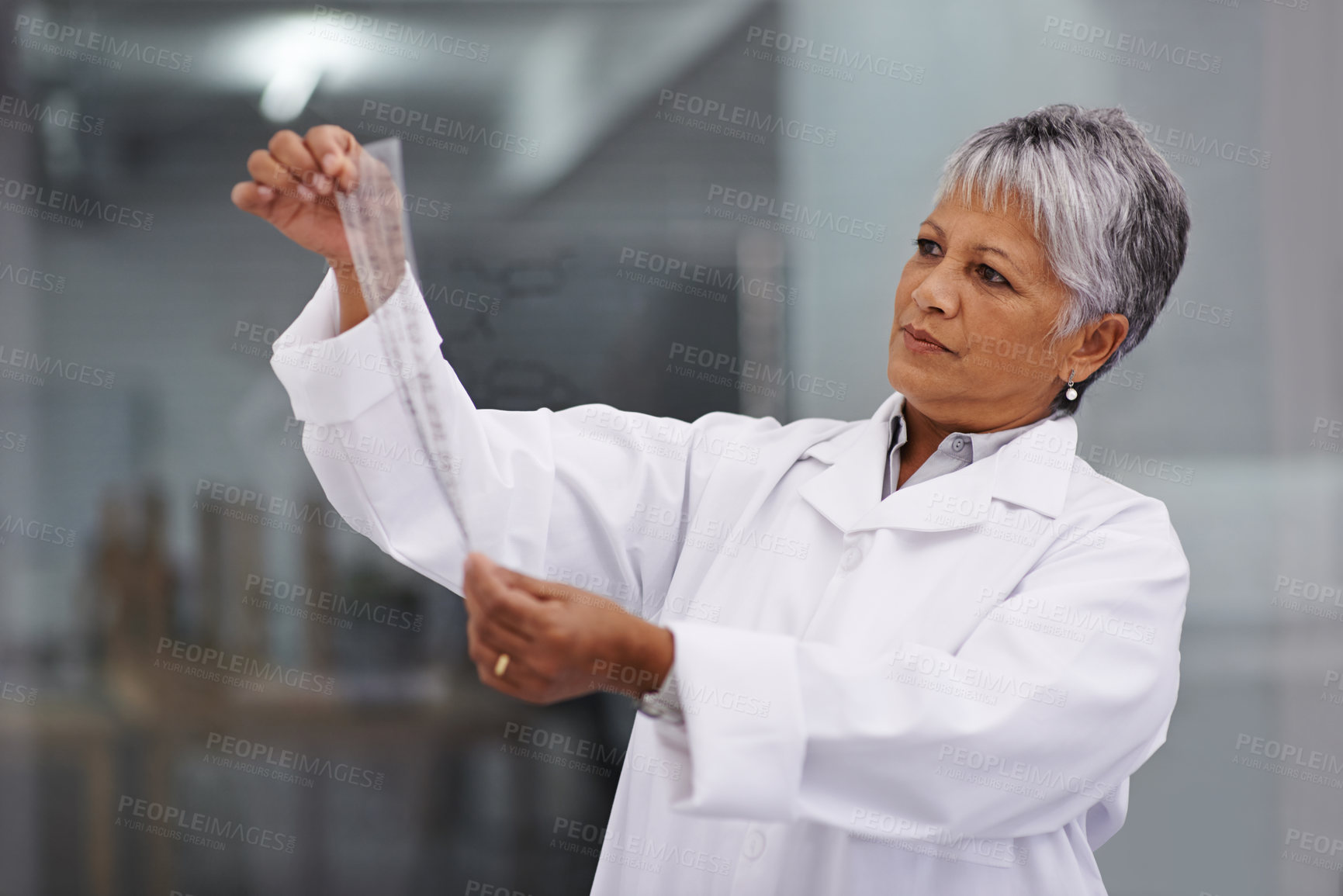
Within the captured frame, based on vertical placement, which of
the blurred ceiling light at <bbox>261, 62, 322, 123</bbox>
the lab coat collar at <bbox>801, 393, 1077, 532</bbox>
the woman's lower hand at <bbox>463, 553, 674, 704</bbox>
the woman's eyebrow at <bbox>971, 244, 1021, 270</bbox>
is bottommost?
the woman's lower hand at <bbox>463, 553, 674, 704</bbox>

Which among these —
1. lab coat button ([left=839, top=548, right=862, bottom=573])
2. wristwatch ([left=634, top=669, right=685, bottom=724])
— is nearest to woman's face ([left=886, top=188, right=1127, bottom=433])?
lab coat button ([left=839, top=548, right=862, bottom=573])

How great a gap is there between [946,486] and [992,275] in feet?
0.69

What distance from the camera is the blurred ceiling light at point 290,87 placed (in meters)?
1.99

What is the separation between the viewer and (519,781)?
1.99m

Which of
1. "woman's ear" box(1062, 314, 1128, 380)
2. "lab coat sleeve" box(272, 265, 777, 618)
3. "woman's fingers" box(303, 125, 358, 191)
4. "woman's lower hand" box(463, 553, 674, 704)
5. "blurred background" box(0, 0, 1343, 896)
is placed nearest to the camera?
"woman's lower hand" box(463, 553, 674, 704)

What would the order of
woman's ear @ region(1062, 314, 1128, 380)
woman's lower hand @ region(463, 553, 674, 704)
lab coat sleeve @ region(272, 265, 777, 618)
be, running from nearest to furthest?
1. woman's lower hand @ region(463, 553, 674, 704)
2. lab coat sleeve @ region(272, 265, 777, 618)
3. woman's ear @ region(1062, 314, 1128, 380)

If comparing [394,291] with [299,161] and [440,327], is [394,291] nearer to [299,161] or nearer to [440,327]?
[299,161]

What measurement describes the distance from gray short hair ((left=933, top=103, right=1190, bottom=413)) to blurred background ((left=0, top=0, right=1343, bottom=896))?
85 cm

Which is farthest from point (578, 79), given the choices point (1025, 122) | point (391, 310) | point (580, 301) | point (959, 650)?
point (959, 650)

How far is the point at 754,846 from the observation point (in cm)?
95

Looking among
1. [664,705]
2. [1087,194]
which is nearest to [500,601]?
[664,705]

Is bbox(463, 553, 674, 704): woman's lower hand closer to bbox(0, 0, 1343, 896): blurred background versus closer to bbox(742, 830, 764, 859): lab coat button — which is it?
bbox(742, 830, 764, 859): lab coat button

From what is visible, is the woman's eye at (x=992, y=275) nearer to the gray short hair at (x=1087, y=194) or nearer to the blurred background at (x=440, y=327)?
the gray short hair at (x=1087, y=194)

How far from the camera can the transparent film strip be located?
84cm
